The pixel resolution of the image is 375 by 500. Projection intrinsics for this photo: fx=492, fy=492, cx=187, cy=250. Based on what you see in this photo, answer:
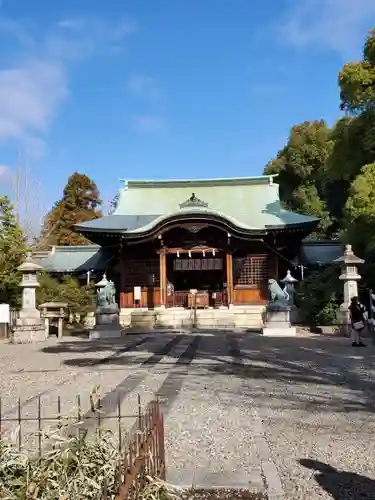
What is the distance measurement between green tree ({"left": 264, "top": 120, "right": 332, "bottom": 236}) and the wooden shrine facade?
45.6 feet

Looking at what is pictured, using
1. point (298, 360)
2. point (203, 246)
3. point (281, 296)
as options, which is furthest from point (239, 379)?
point (203, 246)

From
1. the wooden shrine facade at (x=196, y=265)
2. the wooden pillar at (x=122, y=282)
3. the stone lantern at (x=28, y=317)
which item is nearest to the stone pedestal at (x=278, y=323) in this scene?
the wooden shrine facade at (x=196, y=265)

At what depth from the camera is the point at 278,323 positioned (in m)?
16.9

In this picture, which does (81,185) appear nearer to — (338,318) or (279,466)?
(338,318)

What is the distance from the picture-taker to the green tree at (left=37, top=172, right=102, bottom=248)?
41.1 metres

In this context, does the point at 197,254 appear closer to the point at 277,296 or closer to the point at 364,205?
the point at 277,296

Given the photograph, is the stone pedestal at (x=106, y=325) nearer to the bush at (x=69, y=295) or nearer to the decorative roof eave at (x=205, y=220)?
the bush at (x=69, y=295)

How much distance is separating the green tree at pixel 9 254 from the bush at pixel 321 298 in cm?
1151

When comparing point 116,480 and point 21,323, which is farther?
point 21,323

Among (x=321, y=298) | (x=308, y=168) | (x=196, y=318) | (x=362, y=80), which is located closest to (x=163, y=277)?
(x=196, y=318)

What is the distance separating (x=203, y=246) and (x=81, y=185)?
2387 cm

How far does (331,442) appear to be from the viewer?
4.63 meters

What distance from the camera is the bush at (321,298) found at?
730 inches

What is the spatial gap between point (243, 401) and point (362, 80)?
50.2 feet
